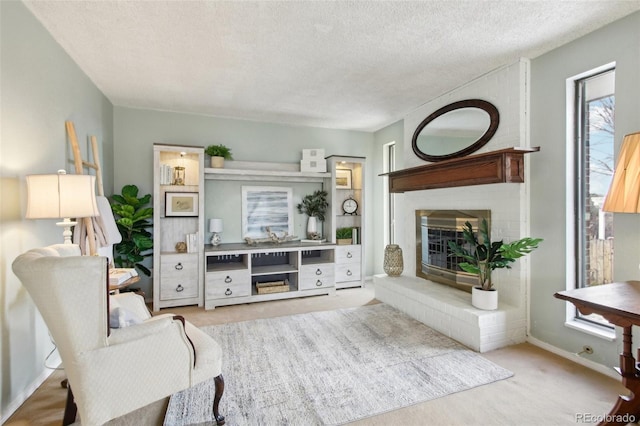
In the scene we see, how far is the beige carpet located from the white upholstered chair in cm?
47

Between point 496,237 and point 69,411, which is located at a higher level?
point 496,237

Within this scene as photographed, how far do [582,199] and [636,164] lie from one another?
3.41ft

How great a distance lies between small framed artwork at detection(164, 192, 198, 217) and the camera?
13.4ft

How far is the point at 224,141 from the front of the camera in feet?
14.9

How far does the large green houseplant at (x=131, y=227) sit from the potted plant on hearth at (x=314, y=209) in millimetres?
2141

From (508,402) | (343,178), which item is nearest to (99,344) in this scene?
(508,402)

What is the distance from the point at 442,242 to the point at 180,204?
11.2ft

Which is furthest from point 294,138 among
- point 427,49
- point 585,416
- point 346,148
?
point 585,416

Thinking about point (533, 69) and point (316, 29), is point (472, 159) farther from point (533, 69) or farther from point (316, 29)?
point (316, 29)

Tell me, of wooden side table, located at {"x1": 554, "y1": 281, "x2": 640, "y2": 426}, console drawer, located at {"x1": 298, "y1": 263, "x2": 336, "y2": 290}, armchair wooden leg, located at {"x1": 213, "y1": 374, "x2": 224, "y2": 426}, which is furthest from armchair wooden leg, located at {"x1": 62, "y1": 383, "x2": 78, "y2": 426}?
wooden side table, located at {"x1": 554, "y1": 281, "x2": 640, "y2": 426}

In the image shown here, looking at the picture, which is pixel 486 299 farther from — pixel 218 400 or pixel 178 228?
pixel 178 228

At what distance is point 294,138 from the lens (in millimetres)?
4938

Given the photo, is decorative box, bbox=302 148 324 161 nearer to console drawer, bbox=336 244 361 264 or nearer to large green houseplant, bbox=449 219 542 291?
console drawer, bbox=336 244 361 264

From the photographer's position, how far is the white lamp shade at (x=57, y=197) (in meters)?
1.88
